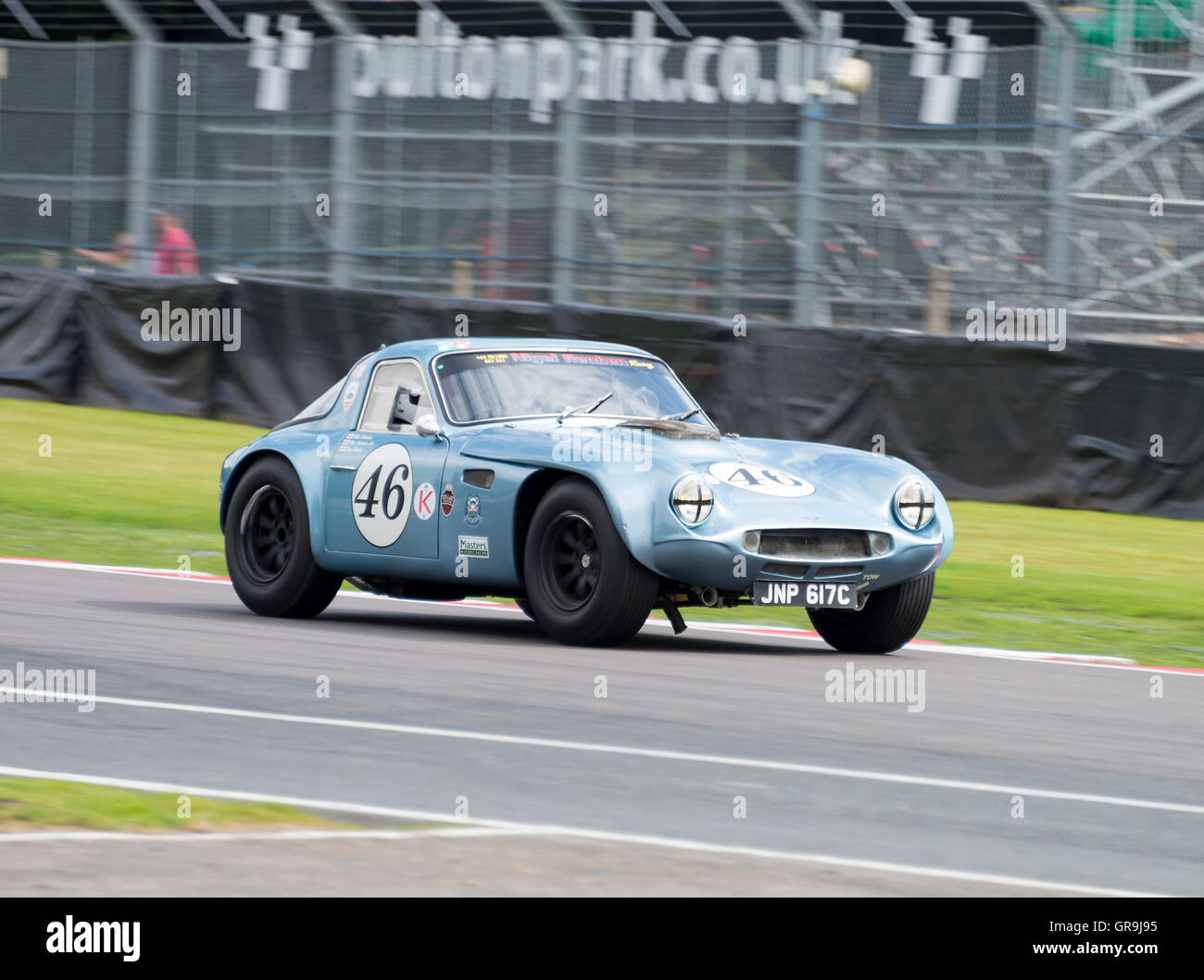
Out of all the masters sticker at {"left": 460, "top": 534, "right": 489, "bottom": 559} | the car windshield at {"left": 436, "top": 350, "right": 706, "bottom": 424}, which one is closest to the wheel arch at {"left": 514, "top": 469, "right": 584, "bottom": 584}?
the masters sticker at {"left": 460, "top": 534, "right": 489, "bottom": 559}

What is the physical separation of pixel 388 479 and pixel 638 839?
15.9 feet

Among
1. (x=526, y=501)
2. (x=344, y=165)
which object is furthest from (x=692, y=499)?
(x=344, y=165)

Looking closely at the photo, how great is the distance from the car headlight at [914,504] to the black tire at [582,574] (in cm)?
120

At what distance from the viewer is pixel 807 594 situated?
29.2ft

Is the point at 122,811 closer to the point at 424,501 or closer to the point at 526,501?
the point at 526,501

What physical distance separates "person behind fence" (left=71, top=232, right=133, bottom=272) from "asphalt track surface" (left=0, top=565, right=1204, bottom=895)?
1245 centimetres

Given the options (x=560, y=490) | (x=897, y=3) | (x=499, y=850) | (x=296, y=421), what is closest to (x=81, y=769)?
(x=499, y=850)

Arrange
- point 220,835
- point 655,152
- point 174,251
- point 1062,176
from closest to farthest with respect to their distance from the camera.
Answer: point 220,835 < point 1062,176 < point 655,152 < point 174,251

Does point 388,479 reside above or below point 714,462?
below

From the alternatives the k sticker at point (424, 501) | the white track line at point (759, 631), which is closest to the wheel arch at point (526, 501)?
the k sticker at point (424, 501)

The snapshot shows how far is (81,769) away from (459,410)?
13.6 ft

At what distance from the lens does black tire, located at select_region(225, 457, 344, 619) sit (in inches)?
399

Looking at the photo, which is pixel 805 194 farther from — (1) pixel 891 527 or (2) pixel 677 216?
(1) pixel 891 527

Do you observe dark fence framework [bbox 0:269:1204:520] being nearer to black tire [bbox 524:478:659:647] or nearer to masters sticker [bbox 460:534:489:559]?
masters sticker [bbox 460:534:489:559]
